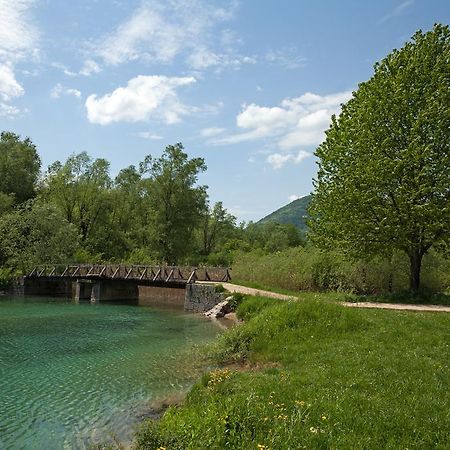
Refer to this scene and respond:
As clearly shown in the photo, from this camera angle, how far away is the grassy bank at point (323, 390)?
7887mm

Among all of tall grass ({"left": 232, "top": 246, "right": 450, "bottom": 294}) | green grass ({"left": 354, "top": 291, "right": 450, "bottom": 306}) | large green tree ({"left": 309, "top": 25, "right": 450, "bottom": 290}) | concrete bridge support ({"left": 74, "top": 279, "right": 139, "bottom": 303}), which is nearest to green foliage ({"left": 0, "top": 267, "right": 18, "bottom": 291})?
concrete bridge support ({"left": 74, "top": 279, "right": 139, "bottom": 303})

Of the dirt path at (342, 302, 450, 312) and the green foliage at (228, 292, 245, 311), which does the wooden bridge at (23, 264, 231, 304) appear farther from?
the dirt path at (342, 302, 450, 312)

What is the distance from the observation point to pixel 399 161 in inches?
949

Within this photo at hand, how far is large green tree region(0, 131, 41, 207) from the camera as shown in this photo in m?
61.3

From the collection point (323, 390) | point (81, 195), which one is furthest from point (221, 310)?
point (81, 195)

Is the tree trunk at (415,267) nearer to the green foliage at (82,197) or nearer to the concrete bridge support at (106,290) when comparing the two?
the concrete bridge support at (106,290)

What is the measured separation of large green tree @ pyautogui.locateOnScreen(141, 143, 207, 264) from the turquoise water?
103 feet

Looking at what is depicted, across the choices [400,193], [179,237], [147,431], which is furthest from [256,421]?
[179,237]

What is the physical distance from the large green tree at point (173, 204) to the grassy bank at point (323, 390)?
44.6 m

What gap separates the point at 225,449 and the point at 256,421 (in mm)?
985

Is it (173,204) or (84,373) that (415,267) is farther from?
(173,204)

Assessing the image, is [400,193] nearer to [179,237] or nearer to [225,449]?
[225,449]

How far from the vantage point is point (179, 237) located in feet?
204

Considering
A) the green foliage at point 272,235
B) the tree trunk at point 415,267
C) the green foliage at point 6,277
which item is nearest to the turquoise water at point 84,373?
the tree trunk at point 415,267
